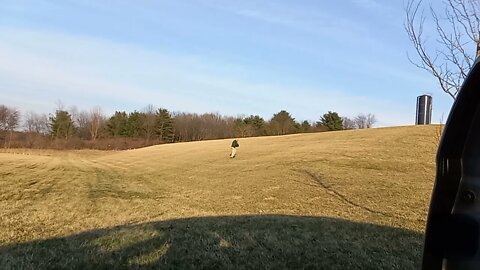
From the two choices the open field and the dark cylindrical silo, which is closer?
the open field

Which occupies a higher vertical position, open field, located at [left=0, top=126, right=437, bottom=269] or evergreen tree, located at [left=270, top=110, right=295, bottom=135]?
evergreen tree, located at [left=270, top=110, right=295, bottom=135]

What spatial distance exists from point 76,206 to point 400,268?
28.2ft

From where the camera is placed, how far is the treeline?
296 ft

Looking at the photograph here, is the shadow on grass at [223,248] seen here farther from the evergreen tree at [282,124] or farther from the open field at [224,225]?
the evergreen tree at [282,124]

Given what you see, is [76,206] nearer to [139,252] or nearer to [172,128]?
[139,252]

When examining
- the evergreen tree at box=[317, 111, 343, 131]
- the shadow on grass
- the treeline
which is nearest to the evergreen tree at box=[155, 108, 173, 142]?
the treeline

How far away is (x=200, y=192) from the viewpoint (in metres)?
18.6

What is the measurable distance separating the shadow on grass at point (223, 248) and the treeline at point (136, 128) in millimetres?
80715

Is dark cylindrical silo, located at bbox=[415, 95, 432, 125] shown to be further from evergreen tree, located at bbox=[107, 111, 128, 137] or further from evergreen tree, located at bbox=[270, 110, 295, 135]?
evergreen tree, located at bbox=[107, 111, 128, 137]

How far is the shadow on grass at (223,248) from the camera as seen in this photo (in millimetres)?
5967

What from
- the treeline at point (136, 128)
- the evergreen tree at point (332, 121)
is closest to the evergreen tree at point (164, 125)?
the treeline at point (136, 128)

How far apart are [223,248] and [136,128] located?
9776 centimetres

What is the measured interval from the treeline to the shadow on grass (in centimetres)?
8071

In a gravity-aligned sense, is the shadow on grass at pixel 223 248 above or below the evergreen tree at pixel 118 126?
below
